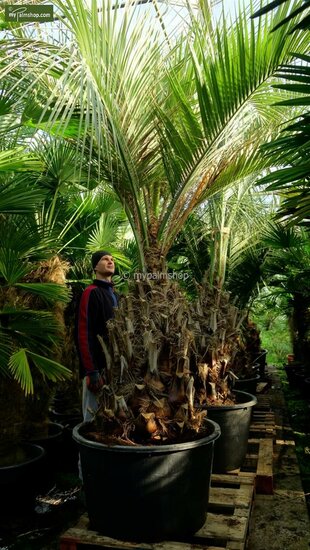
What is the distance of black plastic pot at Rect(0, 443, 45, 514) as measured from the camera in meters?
3.26

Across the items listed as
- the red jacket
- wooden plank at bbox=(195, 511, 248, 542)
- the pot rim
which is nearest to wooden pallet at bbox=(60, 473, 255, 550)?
wooden plank at bbox=(195, 511, 248, 542)

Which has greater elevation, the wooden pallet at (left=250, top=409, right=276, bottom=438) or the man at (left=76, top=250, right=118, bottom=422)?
the man at (left=76, top=250, right=118, bottom=422)

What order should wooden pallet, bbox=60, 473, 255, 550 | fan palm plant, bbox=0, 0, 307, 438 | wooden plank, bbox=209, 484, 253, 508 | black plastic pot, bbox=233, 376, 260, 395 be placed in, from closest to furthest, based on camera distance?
wooden pallet, bbox=60, 473, 255, 550 < fan palm plant, bbox=0, 0, 307, 438 < wooden plank, bbox=209, 484, 253, 508 < black plastic pot, bbox=233, 376, 260, 395

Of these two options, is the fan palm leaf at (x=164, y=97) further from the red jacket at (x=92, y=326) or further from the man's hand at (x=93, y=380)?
the man's hand at (x=93, y=380)

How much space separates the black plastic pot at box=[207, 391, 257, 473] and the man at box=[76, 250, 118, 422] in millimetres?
825

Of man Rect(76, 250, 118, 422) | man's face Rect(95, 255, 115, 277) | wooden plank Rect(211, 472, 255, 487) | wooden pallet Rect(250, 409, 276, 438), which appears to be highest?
man's face Rect(95, 255, 115, 277)

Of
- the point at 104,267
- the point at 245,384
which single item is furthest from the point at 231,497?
the point at 245,384

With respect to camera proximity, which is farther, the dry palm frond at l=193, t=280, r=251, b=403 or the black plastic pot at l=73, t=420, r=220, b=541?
the dry palm frond at l=193, t=280, r=251, b=403

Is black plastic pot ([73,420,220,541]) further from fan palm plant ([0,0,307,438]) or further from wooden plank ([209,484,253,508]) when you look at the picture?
wooden plank ([209,484,253,508])

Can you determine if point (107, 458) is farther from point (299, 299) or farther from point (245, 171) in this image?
point (299, 299)

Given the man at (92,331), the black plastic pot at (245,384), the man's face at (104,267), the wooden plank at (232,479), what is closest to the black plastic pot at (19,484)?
the man at (92,331)

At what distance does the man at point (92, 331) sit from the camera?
3.35 meters

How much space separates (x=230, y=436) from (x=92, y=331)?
1.19 metres

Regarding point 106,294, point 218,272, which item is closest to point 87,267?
point 218,272
